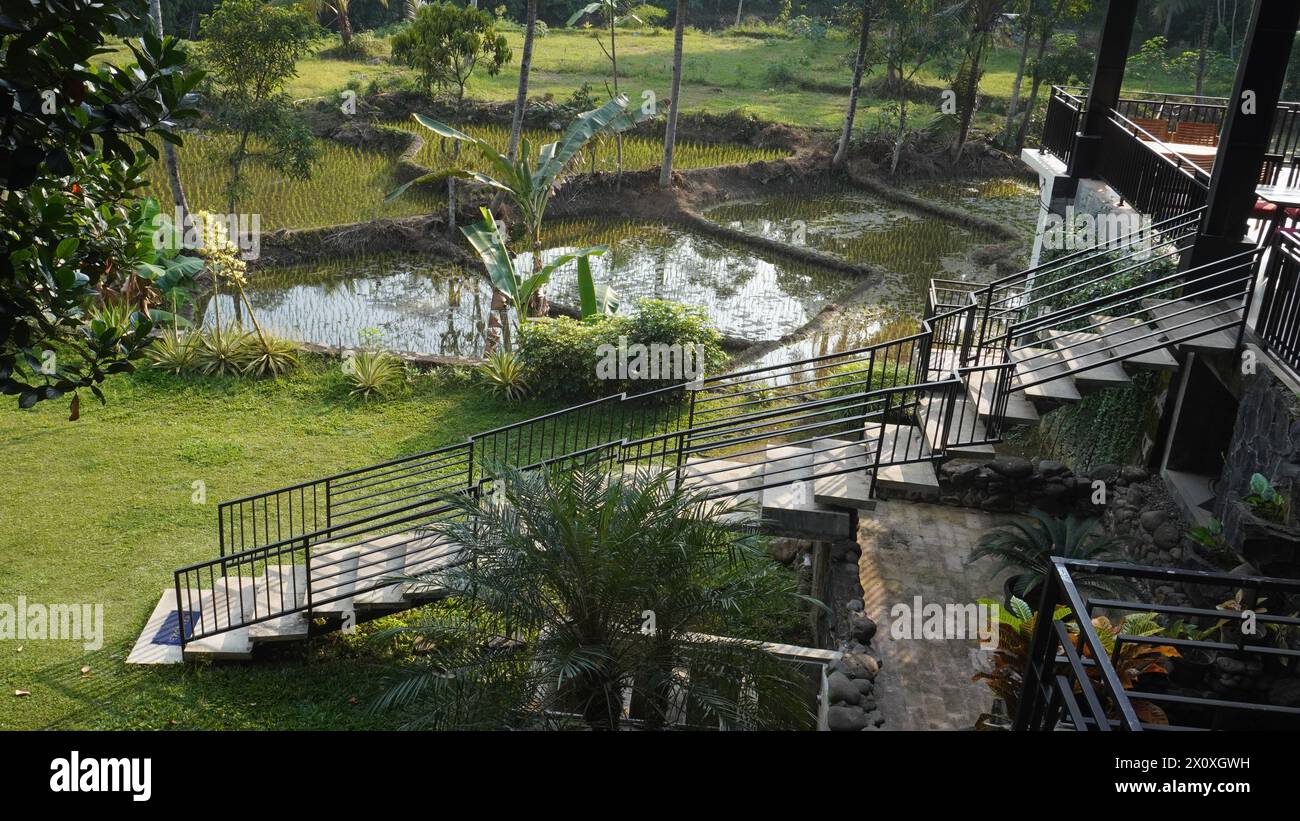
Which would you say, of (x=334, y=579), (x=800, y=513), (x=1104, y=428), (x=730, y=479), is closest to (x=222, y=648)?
(x=334, y=579)

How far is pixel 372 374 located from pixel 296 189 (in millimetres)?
10489

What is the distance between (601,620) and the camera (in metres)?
7.66

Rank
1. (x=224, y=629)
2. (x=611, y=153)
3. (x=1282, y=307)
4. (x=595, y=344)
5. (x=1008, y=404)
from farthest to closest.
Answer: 1. (x=611, y=153)
2. (x=595, y=344)
3. (x=1008, y=404)
4. (x=224, y=629)
5. (x=1282, y=307)

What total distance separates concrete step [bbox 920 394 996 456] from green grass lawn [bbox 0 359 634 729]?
5.42m

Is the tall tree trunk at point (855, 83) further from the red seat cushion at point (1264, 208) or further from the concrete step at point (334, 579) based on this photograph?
the concrete step at point (334, 579)

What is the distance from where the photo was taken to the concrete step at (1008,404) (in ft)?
32.1

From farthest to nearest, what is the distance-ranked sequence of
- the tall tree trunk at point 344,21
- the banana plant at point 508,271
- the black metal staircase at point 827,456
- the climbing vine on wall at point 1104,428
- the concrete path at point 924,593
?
the tall tree trunk at point 344,21 → the banana plant at point 508,271 → the climbing vine on wall at point 1104,428 → the black metal staircase at point 827,456 → the concrete path at point 924,593

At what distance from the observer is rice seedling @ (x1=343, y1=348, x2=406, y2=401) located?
50.4 ft

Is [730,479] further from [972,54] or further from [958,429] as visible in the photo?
[972,54]

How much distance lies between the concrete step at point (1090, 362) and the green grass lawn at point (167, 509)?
677cm

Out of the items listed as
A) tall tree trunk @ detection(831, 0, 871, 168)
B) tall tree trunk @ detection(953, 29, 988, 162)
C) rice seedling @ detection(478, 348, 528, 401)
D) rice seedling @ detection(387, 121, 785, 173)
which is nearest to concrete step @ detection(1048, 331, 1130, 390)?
rice seedling @ detection(478, 348, 528, 401)

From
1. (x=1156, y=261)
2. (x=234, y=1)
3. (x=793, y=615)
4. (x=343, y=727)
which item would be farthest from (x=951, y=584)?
(x=234, y=1)

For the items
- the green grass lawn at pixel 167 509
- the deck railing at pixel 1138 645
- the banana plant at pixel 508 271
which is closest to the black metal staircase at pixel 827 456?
the green grass lawn at pixel 167 509

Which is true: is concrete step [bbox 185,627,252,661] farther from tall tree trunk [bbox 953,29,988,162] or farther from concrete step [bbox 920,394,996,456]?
tall tree trunk [bbox 953,29,988,162]
